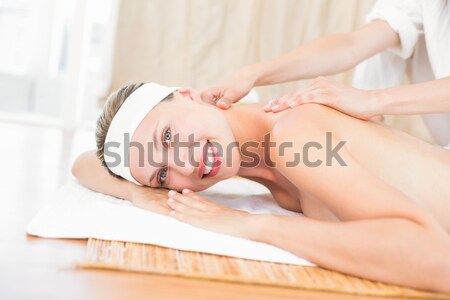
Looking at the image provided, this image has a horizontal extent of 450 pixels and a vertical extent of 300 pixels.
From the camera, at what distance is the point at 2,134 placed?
3588 millimetres

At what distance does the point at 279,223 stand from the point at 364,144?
0.34m

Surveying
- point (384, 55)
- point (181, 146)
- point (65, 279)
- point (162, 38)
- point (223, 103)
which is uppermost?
point (384, 55)

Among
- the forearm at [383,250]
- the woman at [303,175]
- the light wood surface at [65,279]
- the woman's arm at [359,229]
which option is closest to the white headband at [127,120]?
the woman at [303,175]

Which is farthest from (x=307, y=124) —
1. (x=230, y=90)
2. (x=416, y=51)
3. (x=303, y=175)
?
(x=416, y=51)

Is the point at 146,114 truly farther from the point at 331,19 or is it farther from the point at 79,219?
the point at 331,19

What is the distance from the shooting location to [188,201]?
5.93ft

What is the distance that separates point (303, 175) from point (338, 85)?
374mm

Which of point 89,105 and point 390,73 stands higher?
point 390,73

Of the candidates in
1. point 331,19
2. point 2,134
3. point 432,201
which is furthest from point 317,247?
point 331,19

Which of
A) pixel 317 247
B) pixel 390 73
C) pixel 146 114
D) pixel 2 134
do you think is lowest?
pixel 2 134

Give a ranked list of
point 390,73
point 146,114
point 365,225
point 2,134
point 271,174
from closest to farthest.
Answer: point 365,225, point 146,114, point 271,174, point 390,73, point 2,134

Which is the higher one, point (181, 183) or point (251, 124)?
point (251, 124)

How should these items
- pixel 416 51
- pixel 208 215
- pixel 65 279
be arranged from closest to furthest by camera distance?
pixel 65 279 → pixel 208 215 → pixel 416 51

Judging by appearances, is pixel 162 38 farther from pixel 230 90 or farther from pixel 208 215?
pixel 208 215
